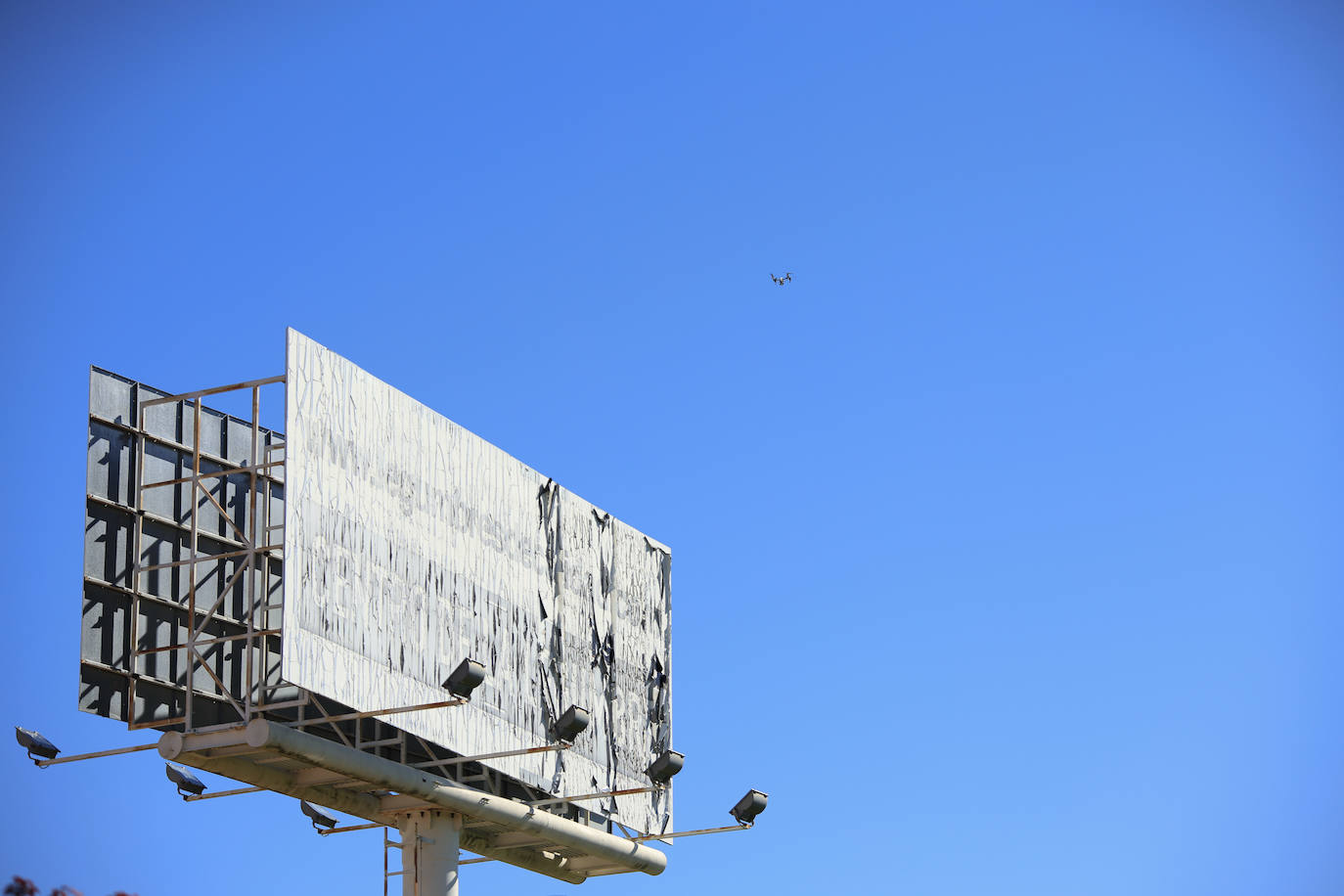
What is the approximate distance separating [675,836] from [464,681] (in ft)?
31.4

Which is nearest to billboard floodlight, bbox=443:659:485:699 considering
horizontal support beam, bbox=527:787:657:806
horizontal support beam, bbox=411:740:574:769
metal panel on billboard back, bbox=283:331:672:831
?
metal panel on billboard back, bbox=283:331:672:831

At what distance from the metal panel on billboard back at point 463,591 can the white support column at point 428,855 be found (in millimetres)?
1262

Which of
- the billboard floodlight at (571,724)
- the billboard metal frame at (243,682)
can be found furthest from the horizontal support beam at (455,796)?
the billboard floodlight at (571,724)

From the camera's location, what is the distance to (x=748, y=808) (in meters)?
31.9

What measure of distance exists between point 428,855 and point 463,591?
3.71 m

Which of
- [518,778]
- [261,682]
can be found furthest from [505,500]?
[261,682]

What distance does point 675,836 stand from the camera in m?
33.8

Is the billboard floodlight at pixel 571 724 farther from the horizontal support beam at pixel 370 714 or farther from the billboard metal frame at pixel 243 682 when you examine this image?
the horizontal support beam at pixel 370 714

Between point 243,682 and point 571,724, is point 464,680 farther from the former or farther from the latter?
point 243,682

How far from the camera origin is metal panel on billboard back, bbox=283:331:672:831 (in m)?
25.6

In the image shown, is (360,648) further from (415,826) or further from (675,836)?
(675,836)

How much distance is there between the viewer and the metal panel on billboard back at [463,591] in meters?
25.6

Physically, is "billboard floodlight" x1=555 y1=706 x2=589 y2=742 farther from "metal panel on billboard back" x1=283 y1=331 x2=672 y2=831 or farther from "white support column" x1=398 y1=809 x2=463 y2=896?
"white support column" x1=398 y1=809 x2=463 y2=896

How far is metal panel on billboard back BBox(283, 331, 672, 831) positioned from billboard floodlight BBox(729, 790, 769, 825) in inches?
87.3
